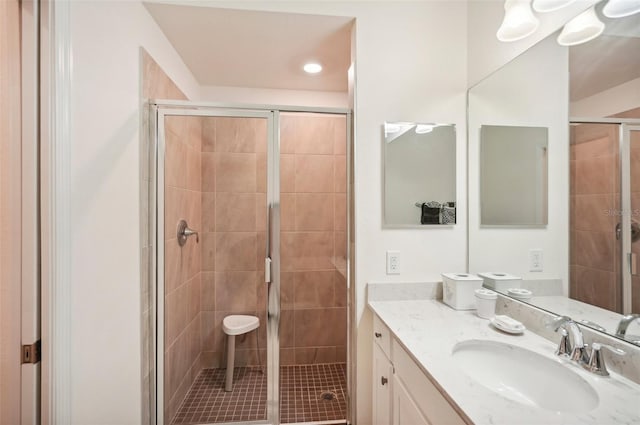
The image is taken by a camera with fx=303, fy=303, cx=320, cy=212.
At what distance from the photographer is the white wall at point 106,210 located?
122cm

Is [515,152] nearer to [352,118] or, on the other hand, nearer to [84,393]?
[352,118]

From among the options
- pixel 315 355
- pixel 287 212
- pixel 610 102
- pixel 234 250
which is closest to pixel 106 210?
pixel 234 250

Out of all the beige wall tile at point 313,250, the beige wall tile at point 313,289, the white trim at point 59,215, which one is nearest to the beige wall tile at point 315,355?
the beige wall tile at point 313,289

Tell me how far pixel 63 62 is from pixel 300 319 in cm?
163

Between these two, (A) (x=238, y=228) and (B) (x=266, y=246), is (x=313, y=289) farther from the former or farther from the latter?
(A) (x=238, y=228)

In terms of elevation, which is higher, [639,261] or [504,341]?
[639,261]

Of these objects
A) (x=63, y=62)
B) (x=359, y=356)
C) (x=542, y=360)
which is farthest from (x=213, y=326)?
(x=542, y=360)

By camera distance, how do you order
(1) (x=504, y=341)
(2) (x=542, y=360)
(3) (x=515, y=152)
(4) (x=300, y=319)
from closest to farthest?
(2) (x=542, y=360) < (1) (x=504, y=341) < (3) (x=515, y=152) < (4) (x=300, y=319)

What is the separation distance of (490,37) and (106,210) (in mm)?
2104

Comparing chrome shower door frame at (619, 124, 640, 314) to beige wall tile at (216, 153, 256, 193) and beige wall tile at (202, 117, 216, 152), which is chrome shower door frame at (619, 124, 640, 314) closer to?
beige wall tile at (216, 153, 256, 193)

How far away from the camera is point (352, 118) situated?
1753 mm

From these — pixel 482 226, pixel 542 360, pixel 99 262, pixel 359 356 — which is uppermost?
pixel 482 226

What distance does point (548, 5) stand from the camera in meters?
1.26

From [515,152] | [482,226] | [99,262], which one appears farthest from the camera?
[482,226]
